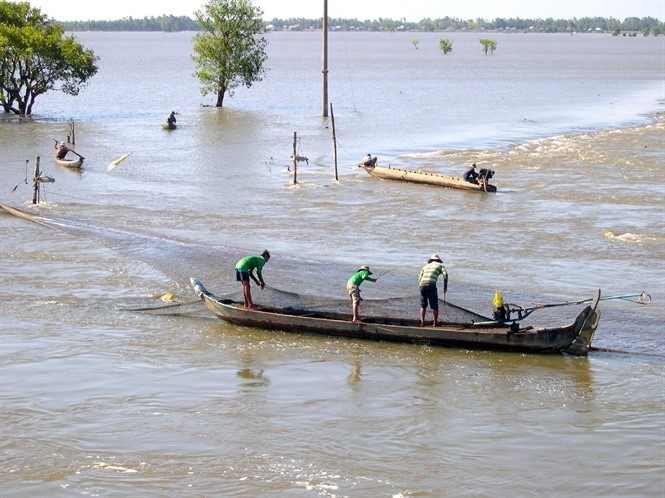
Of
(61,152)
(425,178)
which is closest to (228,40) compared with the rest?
(61,152)

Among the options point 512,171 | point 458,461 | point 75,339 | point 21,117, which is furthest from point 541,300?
point 21,117

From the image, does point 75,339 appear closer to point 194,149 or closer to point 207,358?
point 207,358

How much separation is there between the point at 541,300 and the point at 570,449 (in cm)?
633

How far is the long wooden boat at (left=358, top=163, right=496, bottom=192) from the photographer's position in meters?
30.9

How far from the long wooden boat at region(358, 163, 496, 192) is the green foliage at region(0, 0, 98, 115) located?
21.1 meters

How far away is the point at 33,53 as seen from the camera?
4841 cm

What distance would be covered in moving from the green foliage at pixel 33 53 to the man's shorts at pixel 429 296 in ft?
118

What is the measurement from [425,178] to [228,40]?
84.4 ft

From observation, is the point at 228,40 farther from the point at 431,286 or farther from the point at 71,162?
the point at 431,286

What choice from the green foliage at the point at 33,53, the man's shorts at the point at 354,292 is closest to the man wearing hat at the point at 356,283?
the man's shorts at the point at 354,292

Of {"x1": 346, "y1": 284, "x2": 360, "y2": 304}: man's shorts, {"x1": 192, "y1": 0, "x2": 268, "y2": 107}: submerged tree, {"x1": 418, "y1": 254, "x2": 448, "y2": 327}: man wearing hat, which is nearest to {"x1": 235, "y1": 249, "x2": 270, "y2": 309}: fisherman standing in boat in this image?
{"x1": 346, "y1": 284, "x2": 360, "y2": 304}: man's shorts

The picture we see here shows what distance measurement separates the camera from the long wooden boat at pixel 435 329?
16.0m

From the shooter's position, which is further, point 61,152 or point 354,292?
point 61,152

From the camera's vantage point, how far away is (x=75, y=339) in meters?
17.4
